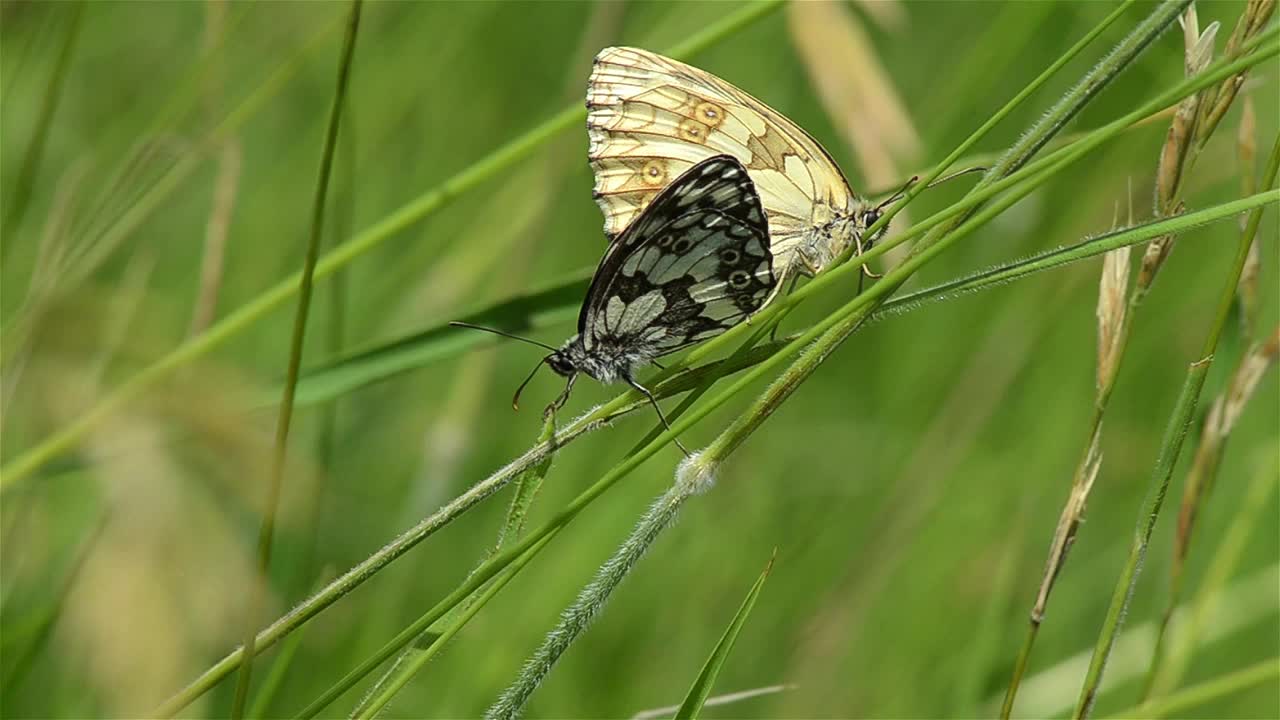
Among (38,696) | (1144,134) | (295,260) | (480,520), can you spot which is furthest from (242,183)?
(1144,134)

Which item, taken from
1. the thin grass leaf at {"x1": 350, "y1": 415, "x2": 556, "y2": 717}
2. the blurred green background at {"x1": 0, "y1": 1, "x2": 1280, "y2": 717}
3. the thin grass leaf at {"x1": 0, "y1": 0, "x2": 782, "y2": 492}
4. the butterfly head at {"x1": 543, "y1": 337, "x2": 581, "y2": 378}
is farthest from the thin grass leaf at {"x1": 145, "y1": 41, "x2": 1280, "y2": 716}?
the butterfly head at {"x1": 543, "y1": 337, "x2": 581, "y2": 378}

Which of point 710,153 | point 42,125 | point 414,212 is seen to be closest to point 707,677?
point 414,212

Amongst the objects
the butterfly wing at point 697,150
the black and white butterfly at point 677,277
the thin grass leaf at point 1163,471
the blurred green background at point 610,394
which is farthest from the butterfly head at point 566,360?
the thin grass leaf at point 1163,471

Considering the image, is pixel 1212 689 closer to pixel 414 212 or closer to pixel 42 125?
pixel 414 212

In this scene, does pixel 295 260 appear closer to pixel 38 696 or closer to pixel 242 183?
pixel 242 183

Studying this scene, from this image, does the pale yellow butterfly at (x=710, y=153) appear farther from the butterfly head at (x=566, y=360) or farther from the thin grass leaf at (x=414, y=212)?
the thin grass leaf at (x=414, y=212)

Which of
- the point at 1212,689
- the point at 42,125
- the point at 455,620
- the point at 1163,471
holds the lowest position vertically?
the point at 1212,689
